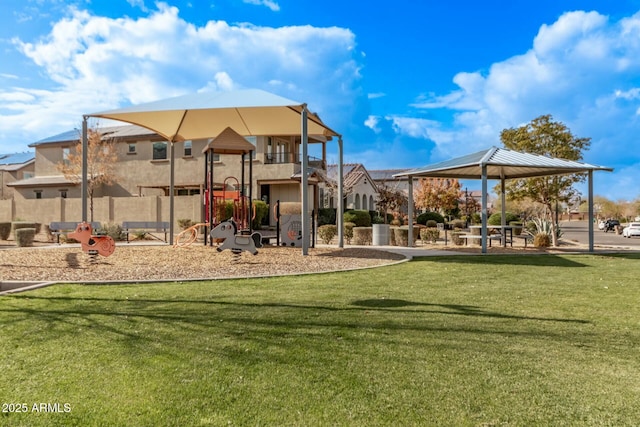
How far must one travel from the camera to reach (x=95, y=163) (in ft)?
105

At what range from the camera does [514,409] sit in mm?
3295

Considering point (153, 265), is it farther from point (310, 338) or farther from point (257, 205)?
point (257, 205)

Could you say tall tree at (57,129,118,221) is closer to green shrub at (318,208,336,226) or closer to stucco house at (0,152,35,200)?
green shrub at (318,208,336,226)

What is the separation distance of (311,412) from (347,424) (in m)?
0.28

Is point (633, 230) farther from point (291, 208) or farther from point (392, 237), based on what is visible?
point (291, 208)

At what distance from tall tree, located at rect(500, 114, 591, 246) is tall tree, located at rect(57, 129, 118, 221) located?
26344mm

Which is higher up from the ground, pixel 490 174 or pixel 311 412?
pixel 490 174

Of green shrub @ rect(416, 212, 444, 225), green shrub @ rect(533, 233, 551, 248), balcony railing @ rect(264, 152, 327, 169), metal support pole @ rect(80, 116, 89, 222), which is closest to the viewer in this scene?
metal support pole @ rect(80, 116, 89, 222)

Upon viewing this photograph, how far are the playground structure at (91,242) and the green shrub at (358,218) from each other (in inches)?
831

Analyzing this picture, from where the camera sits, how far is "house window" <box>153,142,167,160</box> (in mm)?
33469

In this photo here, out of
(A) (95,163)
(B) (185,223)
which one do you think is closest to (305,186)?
(B) (185,223)

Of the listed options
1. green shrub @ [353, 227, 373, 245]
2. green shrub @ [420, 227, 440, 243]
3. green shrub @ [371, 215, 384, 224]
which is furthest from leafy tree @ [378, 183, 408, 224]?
green shrub @ [353, 227, 373, 245]

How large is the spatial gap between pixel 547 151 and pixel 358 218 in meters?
12.8

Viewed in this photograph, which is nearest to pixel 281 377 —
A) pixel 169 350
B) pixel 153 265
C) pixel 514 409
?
pixel 169 350
